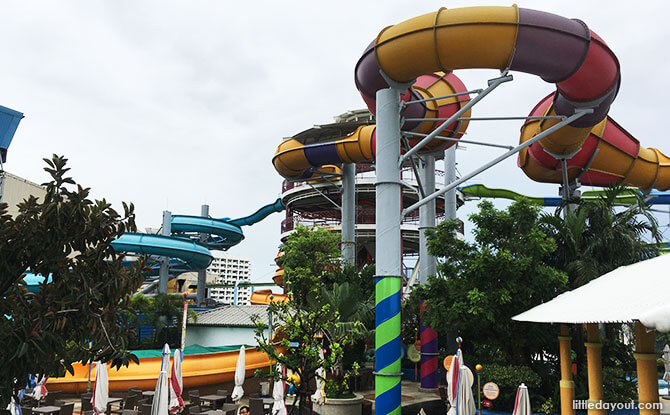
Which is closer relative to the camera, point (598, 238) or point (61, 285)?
point (61, 285)

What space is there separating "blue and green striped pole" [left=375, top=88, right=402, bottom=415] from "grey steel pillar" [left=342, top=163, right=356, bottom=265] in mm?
10526

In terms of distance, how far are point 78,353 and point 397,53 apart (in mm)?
9169

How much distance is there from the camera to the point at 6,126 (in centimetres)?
2233

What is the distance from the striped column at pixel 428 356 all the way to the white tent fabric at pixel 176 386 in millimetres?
8157

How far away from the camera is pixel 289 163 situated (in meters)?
22.7

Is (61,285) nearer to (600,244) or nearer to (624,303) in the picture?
(624,303)

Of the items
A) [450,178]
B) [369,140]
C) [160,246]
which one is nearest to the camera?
[450,178]

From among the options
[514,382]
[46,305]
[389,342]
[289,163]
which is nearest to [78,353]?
[46,305]

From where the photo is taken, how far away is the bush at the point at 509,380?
1370 centimetres

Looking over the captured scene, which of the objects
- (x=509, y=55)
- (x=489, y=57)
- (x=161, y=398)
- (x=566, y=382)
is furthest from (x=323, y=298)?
(x=509, y=55)

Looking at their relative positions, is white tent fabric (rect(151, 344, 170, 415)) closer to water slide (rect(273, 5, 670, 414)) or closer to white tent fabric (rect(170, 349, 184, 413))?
white tent fabric (rect(170, 349, 184, 413))

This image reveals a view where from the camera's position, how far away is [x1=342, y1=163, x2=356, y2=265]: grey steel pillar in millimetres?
23000

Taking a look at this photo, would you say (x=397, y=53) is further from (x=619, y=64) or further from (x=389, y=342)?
(x=389, y=342)

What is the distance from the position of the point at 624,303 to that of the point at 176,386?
981cm
